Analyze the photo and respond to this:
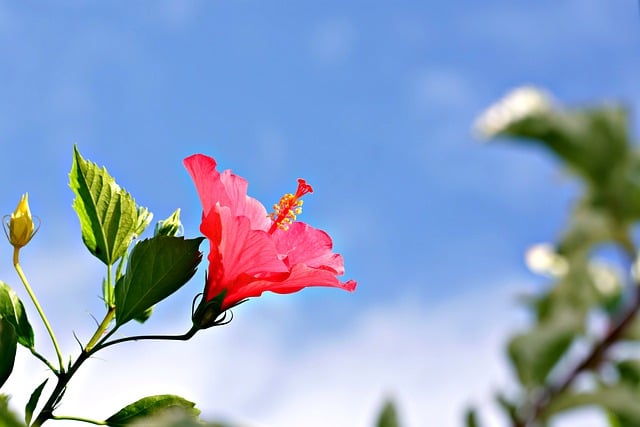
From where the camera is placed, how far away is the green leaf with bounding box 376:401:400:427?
0.73 m

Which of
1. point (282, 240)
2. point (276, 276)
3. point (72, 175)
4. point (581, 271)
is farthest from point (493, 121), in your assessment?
point (72, 175)

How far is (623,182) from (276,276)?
3.80 feet

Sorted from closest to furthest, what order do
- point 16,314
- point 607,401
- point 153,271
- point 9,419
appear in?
point 607,401, point 9,419, point 153,271, point 16,314

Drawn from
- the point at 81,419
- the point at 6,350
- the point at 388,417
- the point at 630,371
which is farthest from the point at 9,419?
the point at 81,419

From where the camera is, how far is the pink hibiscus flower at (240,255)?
178cm

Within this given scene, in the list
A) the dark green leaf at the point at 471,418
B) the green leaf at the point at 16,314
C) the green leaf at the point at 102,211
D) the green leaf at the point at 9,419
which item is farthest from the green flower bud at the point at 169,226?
the dark green leaf at the point at 471,418

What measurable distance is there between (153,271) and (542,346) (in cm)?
120

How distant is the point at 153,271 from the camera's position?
69.3 inches

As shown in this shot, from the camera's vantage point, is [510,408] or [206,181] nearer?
[510,408]

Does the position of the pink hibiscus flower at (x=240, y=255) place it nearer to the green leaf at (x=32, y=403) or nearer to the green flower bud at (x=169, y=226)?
the green flower bud at (x=169, y=226)

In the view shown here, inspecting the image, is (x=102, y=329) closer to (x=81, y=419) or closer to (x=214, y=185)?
(x=81, y=419)

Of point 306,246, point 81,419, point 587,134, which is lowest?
point 587,134

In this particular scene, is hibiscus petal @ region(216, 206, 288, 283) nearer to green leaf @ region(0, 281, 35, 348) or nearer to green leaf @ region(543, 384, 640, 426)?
green leaf @ region(0, 281, 35, 348)

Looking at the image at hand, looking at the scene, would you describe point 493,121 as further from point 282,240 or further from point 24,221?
point 24,221
